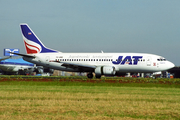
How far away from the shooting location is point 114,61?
44.2 m

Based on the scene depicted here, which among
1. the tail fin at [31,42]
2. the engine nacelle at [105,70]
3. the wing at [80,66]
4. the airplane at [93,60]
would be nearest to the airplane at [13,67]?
the tail fin at [31,42]

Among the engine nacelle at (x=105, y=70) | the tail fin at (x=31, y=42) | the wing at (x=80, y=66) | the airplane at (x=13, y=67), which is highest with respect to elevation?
the tail fin at (x=31, y=42)

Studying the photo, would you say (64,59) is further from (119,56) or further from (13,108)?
(13,108)

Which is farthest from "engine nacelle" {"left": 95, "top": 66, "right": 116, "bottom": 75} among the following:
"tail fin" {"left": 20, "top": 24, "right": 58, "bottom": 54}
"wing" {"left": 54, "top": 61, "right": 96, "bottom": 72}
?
"tail fin" {"left": 20, "top": 24, "right": 58, "bottom": 54}

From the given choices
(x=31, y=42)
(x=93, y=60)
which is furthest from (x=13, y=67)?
(x=93, y=60)

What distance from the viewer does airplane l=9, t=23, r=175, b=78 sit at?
142ft

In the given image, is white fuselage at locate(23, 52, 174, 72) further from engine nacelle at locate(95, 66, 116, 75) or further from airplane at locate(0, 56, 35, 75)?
airplane at locate(0, 56, 35, 75)

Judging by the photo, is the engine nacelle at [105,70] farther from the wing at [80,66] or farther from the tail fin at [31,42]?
the tail fin at [31,42]

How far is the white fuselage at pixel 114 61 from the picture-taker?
142 feet

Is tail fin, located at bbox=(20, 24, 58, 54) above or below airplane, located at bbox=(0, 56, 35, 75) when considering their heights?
above

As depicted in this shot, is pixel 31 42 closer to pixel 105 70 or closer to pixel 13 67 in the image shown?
pixel 105 70

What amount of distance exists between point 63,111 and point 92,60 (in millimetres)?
34096

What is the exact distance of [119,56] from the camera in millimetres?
44281

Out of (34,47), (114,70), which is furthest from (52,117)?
(34,47)
